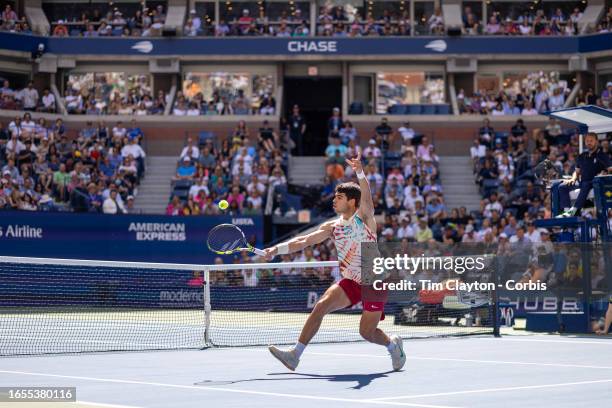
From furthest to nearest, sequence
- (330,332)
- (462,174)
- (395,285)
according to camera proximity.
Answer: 1. (462,174)
2. (395,285)
3. (330,332)

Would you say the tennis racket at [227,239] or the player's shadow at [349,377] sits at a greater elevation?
the tennis racket at [227,239]

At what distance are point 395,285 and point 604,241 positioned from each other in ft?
17.2

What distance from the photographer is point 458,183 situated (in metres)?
39.2

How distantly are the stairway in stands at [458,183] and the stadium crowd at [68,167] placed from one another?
10.3 meters

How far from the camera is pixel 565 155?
121ft

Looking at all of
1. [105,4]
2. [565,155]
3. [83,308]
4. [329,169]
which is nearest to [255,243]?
[329,169]

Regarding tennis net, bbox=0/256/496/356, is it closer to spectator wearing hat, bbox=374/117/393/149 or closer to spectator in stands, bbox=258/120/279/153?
spectator in stands, bbox=258/120/279/153

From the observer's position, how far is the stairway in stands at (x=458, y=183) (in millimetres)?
37750

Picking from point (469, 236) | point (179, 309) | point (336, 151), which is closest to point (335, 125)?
point (336, 151)

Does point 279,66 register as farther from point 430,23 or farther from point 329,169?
point 329,169

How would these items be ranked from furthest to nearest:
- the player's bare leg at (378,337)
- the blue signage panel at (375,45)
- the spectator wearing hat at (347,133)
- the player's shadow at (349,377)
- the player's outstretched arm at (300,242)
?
the blue signage panel at (375,45) → the spectator wearing hat at (347,133) → the player's bare leg at (378,337) → the player's outstretched arm at (300,242) → the player's shadow at (349,377)

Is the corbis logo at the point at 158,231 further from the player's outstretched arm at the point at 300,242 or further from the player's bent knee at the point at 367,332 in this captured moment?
the player's outstretched arm at the point at 300,242

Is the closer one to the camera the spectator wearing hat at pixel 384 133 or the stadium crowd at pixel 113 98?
the spectator wearing hat at pixel 384 133

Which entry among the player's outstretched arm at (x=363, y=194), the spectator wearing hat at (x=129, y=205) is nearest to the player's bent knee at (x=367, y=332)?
the player's outstretched arm at (x=363, y=194)
